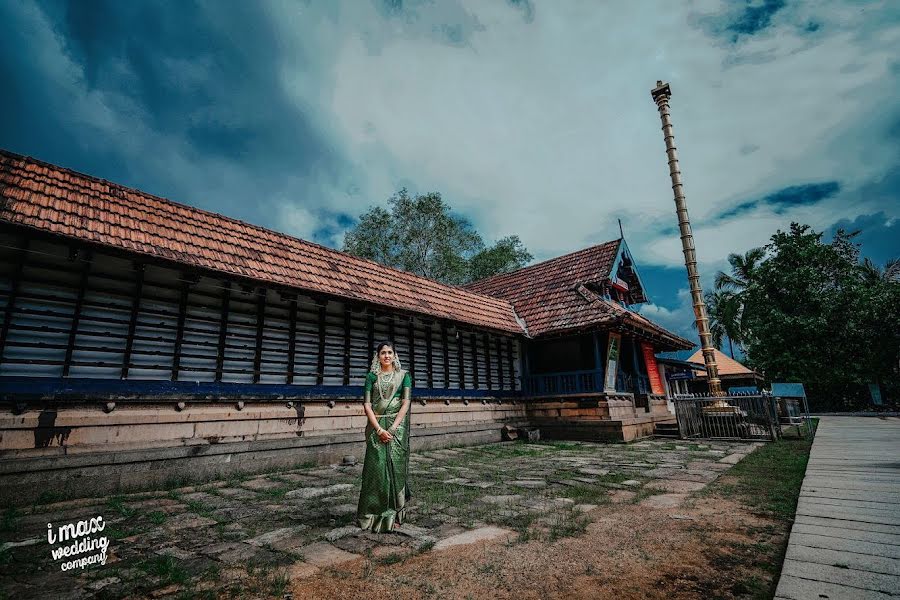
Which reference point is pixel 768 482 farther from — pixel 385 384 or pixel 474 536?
pixel 385 384

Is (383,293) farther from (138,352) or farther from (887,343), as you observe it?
(887,343)

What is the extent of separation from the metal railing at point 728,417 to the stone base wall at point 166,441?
268 inches

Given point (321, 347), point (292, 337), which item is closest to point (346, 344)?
point (321, 347)

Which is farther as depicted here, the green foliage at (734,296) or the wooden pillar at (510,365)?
the green foliage at (734,296)

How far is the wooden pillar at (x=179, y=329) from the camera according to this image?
6.80 m

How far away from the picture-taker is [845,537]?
300 cm

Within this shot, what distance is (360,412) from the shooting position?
354 inches

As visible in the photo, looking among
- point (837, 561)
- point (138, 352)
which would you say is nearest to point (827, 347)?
point (837, 561)

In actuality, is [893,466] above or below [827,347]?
below

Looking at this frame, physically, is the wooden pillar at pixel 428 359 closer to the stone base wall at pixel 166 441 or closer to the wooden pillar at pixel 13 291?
the stone base wall at pixel 166 441

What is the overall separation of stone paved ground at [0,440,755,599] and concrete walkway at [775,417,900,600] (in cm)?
130

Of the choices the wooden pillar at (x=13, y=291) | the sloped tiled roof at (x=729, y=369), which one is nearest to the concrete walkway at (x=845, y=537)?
the wooden pillar at (x=13, y=291)

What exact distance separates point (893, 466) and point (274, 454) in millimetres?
9339

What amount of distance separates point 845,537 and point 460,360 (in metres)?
9.30
